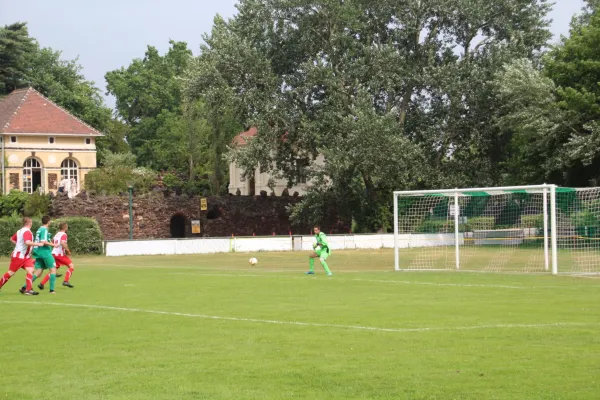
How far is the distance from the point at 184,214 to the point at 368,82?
61.3 feet

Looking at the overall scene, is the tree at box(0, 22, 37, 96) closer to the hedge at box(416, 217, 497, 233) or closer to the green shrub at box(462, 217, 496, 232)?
the hedge at box(416, 217, 497, 233)

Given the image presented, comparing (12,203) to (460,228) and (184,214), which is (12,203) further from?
(460,228)

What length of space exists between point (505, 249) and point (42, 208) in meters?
34.1

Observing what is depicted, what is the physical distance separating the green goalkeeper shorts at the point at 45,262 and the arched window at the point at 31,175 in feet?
167

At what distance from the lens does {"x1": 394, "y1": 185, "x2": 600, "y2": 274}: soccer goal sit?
31.1 m

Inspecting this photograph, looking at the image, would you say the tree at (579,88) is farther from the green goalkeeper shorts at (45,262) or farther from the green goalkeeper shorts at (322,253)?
the green goalkeeper shorts at (45,262)

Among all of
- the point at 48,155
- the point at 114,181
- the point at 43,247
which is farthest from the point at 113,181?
the point at 43,247

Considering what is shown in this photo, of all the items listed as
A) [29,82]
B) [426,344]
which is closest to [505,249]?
[426,344]

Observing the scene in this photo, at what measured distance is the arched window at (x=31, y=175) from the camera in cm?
7225

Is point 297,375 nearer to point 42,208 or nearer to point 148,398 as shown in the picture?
point 148,398

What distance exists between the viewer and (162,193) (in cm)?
6350

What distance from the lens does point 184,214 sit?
6469 cm

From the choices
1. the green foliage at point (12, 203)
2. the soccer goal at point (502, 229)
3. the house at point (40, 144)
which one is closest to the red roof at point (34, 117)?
the house at point (40, 144)

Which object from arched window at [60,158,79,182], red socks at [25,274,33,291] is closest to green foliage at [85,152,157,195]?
arched window at [60,158,79,182]
